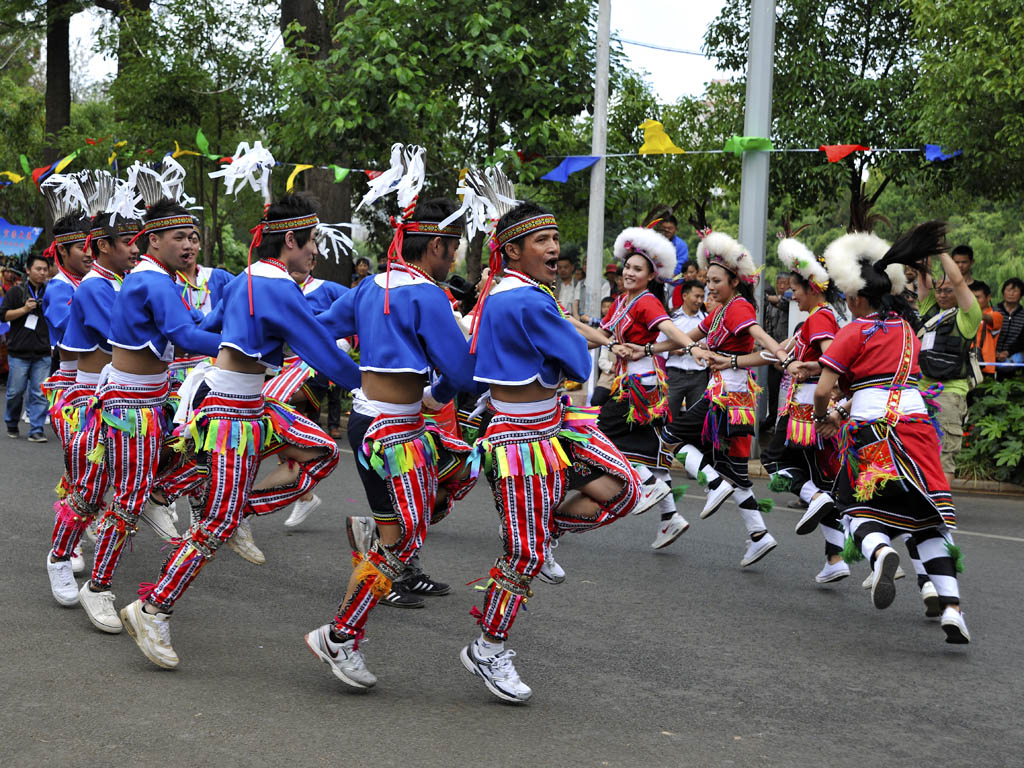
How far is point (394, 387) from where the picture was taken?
4699 mm

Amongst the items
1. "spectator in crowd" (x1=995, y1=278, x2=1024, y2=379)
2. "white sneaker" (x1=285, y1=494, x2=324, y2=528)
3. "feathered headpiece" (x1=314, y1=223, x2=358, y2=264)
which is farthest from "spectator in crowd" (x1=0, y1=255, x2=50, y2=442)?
"spectator in crowd" (x1=995, y1=278, x2=1024, y2=379)

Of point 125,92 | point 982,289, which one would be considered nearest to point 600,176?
point 982,289

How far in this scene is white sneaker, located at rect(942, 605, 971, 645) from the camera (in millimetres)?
5406

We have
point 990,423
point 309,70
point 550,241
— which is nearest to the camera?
point 550,241

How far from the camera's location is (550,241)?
15.2 ft

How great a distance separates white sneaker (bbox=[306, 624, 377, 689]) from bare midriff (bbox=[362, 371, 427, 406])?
3.09 ft

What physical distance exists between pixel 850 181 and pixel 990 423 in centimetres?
688

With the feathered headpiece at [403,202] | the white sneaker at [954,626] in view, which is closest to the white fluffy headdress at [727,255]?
the white sneaker at [954,626]

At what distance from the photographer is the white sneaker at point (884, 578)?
17.5 feet

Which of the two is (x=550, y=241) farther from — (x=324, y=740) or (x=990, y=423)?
(x=990, y=423)

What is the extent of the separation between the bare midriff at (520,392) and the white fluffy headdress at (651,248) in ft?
9.32

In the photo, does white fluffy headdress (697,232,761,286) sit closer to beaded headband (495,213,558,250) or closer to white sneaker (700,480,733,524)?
white sneaker (700,480,733,524)

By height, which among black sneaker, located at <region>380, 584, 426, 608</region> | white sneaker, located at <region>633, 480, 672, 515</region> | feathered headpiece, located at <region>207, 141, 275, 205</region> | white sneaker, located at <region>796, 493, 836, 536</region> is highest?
feathered headpiece, located at <region>207, 141, 275, 205</region>

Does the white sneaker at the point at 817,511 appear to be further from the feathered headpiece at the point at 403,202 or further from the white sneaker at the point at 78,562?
the white sneaker at the point at 78,562
